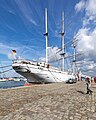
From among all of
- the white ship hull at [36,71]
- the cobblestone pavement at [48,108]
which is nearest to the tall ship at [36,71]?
the white ship hull at [36,71]

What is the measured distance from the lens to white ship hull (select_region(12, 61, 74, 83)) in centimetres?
5522

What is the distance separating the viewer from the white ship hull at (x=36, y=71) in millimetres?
55219

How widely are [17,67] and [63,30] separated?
32862 millimetres

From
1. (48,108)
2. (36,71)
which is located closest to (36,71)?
(36,71)

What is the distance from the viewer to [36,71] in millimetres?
57781

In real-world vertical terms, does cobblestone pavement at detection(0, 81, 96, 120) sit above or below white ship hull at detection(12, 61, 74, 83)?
below

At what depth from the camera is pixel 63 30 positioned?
8069 centimetres

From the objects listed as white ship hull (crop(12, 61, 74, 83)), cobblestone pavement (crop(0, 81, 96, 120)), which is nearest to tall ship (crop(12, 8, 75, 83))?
white ship hull (crop(12, 61, 74, 83))

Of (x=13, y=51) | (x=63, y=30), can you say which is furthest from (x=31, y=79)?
(x=63, y=30)

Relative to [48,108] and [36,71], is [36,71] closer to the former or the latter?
[36,71]

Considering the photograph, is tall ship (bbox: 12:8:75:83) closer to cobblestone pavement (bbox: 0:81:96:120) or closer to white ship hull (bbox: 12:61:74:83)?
white ship hull (bbox: 12:61:74:83)

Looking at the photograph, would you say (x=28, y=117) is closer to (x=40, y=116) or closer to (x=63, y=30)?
(x=40, y=116)

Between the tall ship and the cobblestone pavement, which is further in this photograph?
the tall ship

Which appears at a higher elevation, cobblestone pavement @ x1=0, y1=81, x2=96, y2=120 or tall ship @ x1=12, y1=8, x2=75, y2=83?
tall ship @ x1=12, y1=8, x2=75, y2=83
